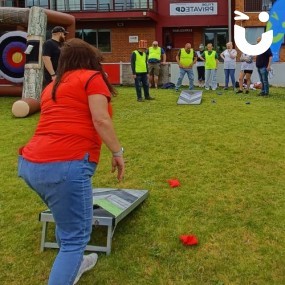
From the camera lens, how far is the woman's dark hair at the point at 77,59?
2.89m

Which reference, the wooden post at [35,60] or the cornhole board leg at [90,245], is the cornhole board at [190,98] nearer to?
the wooden post at [35,60]

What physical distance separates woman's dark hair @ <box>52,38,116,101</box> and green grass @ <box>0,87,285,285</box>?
155 cm

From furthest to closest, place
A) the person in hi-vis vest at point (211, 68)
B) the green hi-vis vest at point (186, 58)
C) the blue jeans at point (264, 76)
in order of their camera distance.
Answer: the person in hi-vis vest at point (211, 68) → the green hi-vis vest at point (186, 58) → the blue jeans at point (264, 76)

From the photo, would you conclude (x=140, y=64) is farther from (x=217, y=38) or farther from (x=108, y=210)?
(x=217, y=38)

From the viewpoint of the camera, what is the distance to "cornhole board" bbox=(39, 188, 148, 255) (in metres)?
3.79

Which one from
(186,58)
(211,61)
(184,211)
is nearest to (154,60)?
(186,58)

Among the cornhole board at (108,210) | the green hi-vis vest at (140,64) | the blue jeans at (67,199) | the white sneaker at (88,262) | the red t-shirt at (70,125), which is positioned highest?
the green hi-vis vest at (140,64)

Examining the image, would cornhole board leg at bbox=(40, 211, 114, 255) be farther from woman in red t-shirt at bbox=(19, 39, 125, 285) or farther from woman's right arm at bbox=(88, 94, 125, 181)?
woman's right arm at bbox=(88, 94, 125, 181)

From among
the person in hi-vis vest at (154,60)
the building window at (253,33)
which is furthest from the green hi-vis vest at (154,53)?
the building window at (253,33)

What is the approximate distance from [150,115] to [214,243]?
19.2ft

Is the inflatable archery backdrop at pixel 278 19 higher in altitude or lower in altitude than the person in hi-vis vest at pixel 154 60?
higher

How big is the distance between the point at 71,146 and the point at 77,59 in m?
0.55

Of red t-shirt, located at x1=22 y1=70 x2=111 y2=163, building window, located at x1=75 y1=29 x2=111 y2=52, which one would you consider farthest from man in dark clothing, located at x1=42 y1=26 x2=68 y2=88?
building window, located at x1=75 y1=29 x2=111 y2=52

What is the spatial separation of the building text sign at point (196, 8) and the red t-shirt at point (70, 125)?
27348 millimetres
